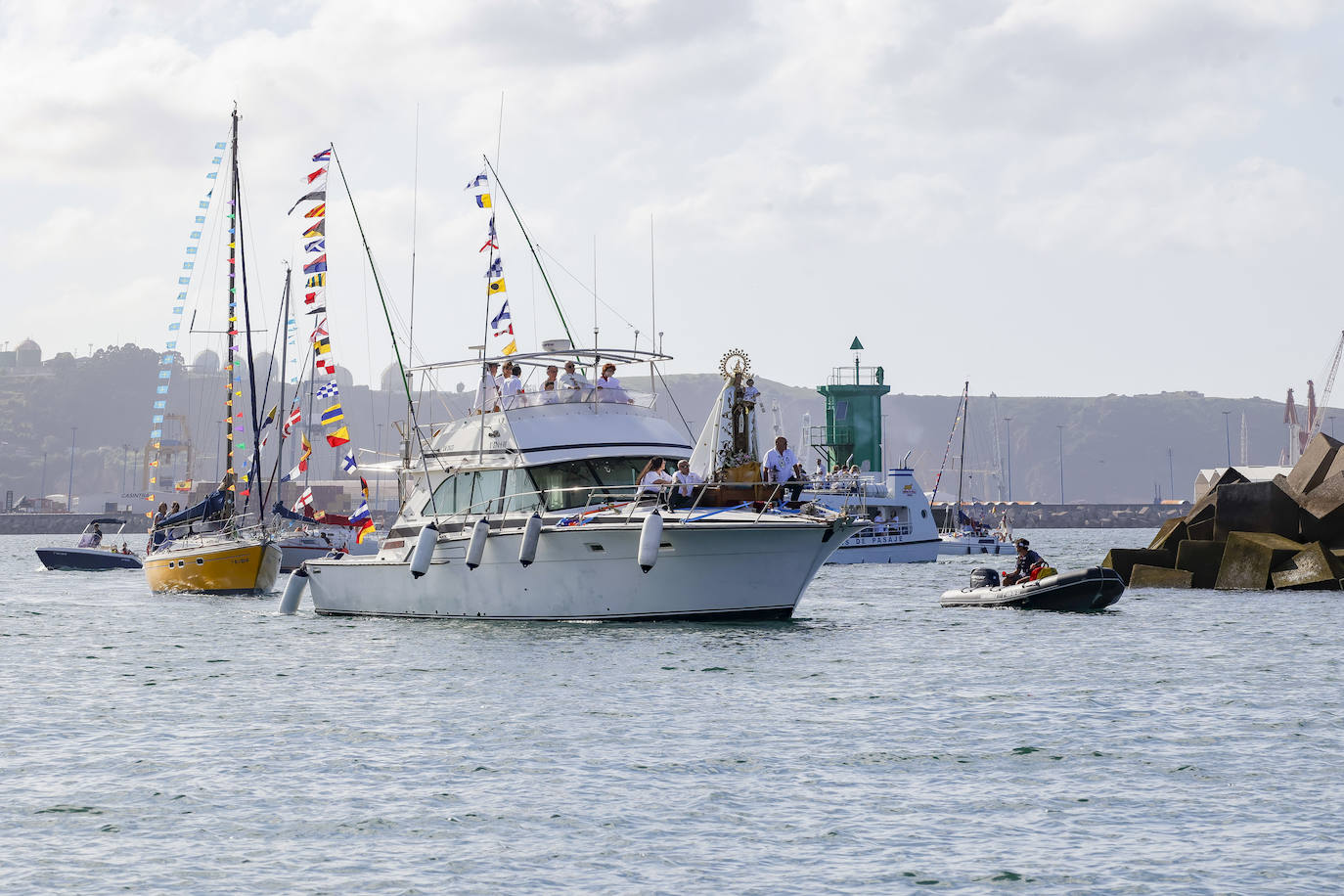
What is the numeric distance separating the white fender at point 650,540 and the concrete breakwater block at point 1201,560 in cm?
2619

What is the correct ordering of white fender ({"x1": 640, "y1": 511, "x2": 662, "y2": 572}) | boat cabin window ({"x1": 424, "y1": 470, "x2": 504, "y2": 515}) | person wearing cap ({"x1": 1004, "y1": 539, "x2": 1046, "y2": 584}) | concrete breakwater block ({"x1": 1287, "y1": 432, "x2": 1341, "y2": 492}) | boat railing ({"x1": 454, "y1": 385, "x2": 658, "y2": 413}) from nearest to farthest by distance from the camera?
white fender ({"x1": 640, "y1": 511, "x2": 662, "y2": 572}) → boat cabin window ({"x1": 424, "y1": 470, "x2": 504, "y2": 515}) → boat railing ({"x1": 454, "y1": 385, "x2": 658, "y2": 413}) → person wearing cap ({"x1": 1004, "y1": 539, "x2": 1046, "y2": 584}) → concrete breakwater block ({"x1": 1287, "y1": 432, "x2": 1341, "y2": 492})

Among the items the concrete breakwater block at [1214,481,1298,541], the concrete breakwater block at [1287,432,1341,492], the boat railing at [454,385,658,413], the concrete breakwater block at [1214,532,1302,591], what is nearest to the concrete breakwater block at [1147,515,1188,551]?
the concrete breakwater block at [1214,481,1298,541]

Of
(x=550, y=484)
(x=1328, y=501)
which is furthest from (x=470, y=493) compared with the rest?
(x=1328, y=501)

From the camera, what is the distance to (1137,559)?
48.0 meters

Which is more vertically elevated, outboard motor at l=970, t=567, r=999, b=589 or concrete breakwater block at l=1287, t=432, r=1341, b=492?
concrete breakwater block at l=1287, t=432, r=1341, b=492

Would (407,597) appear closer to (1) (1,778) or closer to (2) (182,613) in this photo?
(2) (182,613)

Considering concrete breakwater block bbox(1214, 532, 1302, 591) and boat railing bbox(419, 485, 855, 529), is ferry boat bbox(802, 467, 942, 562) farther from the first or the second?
boat railing bbox(419, 485, 855, 529)

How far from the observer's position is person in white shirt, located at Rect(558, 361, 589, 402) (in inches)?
1177

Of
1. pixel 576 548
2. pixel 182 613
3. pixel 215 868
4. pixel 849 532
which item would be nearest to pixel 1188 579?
pixel 849 532

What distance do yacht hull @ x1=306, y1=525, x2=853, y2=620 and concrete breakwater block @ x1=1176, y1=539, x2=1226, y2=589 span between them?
22.4m

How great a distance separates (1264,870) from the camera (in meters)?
11.0

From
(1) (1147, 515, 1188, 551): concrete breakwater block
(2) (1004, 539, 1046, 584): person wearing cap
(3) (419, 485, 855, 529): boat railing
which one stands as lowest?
(2) (1004, 539, 1046, 584): person wearing cap

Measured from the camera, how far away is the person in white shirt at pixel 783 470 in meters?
27.0

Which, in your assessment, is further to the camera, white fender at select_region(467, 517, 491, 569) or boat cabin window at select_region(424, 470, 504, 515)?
boat cabin window at select_region(424, 470, 504, 515)
